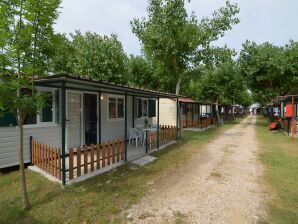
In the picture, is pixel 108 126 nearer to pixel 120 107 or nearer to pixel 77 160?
pixel 120 107

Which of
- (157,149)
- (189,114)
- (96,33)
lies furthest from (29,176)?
(189,114)

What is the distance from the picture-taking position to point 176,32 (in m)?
13.1

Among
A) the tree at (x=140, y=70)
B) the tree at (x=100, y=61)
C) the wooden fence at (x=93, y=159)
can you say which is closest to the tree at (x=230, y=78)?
the tree at (x=140, y=70)

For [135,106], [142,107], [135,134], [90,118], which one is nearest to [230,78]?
[142,107]

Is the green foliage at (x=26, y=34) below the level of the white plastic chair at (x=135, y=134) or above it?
above

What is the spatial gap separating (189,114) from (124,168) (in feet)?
59.7

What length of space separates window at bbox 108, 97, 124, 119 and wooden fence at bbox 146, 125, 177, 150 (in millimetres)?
1849

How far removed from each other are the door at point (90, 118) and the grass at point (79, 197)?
3.07 metres

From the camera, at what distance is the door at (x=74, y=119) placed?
26.8ft

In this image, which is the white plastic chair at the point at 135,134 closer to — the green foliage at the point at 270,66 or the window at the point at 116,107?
the window at the point at 116,107

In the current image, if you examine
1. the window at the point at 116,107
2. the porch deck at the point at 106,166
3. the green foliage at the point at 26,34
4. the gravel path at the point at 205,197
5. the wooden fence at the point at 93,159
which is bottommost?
the gravel path at the point at 205,197

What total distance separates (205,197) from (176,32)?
1085 centimetres

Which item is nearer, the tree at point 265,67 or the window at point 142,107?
the window at point 142,107

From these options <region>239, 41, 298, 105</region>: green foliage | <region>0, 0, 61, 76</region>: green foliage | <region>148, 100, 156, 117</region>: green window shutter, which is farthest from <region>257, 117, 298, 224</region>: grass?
<region>239, 41, 298, 105</region>: green foliage
